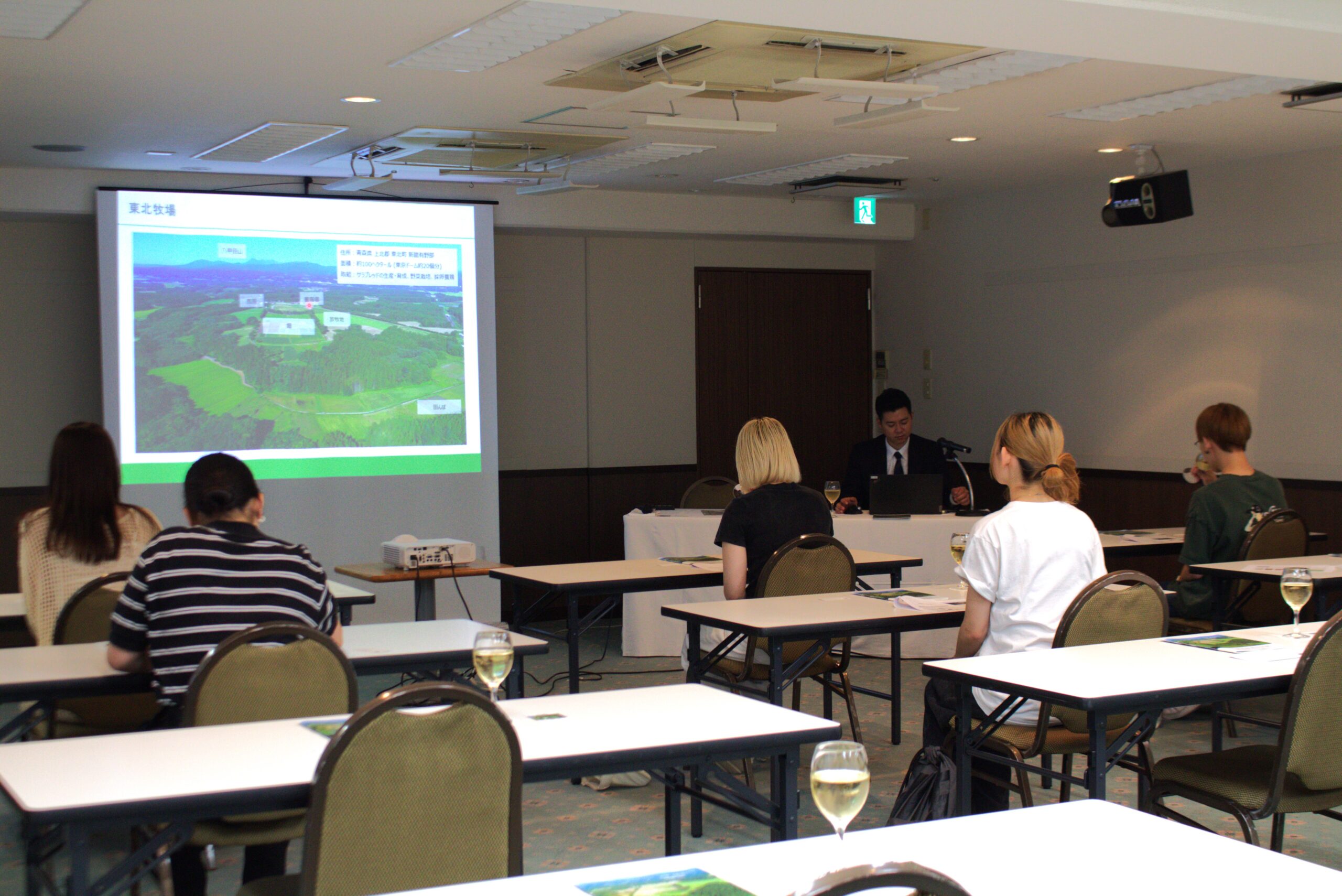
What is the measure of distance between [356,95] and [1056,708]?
3.86 metres

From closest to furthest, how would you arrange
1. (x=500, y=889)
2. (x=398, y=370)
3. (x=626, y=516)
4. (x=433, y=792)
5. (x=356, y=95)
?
(x=500, y=889) → (x=433, y=792) → (x=356, y=95) → (x=626, y=516) → (x=398, y=370)

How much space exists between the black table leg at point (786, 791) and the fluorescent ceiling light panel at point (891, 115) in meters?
3.07

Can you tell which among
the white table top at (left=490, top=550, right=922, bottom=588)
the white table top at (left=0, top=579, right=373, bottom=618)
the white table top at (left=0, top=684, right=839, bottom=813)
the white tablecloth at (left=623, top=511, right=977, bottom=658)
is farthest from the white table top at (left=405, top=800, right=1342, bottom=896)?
the white tablecloth at (left=623, top=511, right=977, bottom=658)

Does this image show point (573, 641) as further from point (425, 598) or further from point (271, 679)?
point (271, 679)

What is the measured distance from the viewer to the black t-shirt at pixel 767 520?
4863 mm

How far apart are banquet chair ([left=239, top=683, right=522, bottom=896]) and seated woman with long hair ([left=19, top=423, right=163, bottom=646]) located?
7.17 feet

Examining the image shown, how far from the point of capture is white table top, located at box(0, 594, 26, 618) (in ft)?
14.6

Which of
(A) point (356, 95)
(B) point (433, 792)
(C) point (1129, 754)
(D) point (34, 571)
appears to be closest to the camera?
(B) point (433, 792)

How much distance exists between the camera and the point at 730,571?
481 centimetres

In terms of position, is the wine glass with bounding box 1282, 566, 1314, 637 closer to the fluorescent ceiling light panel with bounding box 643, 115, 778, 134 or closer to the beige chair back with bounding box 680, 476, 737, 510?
the fluorescent ceiling light panel with bounding box 643, 115, 778, 134

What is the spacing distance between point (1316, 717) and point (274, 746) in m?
2.31

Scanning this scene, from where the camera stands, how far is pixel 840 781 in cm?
161

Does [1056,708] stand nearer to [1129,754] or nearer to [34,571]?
[1129,754]

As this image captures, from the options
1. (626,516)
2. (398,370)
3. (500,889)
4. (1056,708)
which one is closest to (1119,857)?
(500,889)
